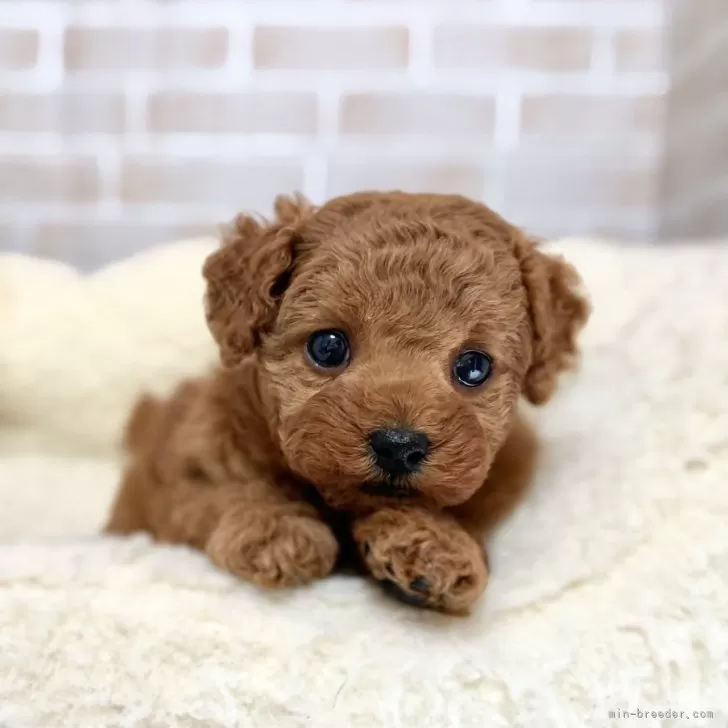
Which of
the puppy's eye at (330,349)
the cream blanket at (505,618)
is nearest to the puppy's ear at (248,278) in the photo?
the puppy's eye at (330,349)

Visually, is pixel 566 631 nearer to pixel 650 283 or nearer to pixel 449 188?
pixel 650 283

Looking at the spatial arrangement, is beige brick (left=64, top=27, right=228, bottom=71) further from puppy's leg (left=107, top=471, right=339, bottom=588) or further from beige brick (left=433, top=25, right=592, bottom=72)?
puppy's leg (left=107, top=471, right=339, bottom=588)

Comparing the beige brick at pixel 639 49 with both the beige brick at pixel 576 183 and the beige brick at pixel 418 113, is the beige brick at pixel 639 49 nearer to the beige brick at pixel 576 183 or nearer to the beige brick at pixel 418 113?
the beige brick at pixel 576 183

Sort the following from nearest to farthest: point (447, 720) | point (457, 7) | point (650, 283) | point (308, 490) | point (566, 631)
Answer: point (447, 720)
point (566, 631)
point (308, 490)
point (650, 283)
point (457, 7)

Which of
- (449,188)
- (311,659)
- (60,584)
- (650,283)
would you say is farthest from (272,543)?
(449,188)

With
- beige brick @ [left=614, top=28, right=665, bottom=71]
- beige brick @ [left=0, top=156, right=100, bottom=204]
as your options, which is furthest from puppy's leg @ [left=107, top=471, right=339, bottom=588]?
beige brick @ [left=614, top=28, right=665, bottom=71]

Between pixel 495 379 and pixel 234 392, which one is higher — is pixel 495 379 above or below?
above

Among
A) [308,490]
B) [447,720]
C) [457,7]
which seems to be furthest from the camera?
[457,7]

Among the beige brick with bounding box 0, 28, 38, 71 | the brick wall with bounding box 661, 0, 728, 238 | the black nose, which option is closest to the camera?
the black nose
